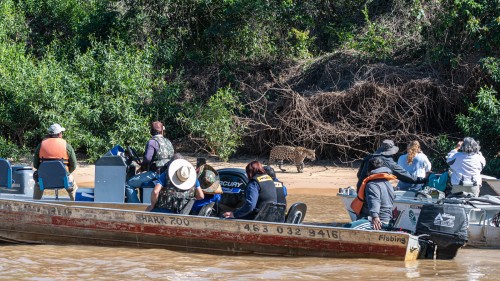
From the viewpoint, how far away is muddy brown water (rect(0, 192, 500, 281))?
9.45 m

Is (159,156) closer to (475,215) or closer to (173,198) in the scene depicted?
(173,198)

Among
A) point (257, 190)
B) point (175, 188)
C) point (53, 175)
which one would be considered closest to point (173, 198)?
point (175, 188)

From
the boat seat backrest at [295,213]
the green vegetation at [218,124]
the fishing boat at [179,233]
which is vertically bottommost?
the fishing boat at [179,233]

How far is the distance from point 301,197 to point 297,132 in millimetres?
4136

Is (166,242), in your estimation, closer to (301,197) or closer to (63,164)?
(63,164)

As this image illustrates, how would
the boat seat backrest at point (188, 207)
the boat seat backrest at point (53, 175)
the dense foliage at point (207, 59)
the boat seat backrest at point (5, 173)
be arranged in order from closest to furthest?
the boat seat backrest at point (188, 207)
the boat seat backrest at point (53, 175)
the boat seat backrest at point (5, 173)
the dense foliage at point (207, 59)

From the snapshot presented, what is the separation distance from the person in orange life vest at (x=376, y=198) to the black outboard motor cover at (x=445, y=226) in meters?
0.45

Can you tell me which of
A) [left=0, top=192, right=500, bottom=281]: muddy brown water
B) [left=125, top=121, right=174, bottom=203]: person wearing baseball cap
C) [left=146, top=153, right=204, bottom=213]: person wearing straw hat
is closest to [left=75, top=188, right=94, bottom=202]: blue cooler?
[left=125, top=121, right=174, bottom=203]: person wearing baseball cap

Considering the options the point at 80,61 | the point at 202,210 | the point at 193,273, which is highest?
the point at 80,61

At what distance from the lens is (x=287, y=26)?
24.0m

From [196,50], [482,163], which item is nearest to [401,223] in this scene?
[482,163]

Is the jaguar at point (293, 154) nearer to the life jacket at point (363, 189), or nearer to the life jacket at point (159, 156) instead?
the life jacket at point (159, 156)

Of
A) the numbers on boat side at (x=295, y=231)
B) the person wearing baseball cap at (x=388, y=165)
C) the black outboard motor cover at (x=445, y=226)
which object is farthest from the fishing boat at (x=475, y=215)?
the numbers on boat side at (x=295, y=231)

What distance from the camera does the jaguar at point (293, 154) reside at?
1903 centimetres
